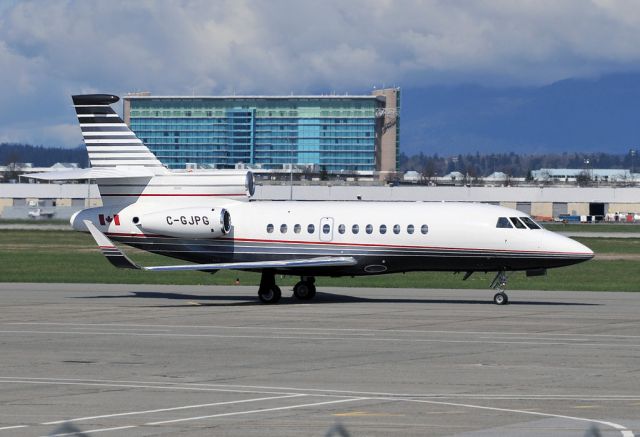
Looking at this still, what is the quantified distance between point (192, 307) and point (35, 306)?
461 centimetres

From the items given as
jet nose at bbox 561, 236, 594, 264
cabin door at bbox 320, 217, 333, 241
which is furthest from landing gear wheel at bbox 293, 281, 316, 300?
jet nose at bbox 561, 236, 594, 264

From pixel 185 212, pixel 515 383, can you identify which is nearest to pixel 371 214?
pixel 185 212

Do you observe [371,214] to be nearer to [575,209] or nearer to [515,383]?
[515,383]

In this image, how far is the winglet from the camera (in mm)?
35250

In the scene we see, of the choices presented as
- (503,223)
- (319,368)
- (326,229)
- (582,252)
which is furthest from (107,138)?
(319,368)

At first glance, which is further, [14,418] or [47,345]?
A: [47,345]

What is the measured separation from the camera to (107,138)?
38.5 m

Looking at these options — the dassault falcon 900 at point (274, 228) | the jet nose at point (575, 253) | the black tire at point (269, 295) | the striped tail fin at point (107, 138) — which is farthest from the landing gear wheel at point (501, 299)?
the striped tail fin at point (107, 138)

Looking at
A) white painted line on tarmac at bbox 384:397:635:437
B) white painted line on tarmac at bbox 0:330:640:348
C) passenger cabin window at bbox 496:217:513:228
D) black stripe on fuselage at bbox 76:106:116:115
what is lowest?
white painted line on tarmac at bbox 0:330:640:348

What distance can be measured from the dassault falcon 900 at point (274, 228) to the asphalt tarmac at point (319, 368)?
4.48ft

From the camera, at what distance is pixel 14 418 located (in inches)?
641

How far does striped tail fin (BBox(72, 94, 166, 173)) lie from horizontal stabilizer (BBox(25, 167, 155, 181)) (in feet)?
0.63

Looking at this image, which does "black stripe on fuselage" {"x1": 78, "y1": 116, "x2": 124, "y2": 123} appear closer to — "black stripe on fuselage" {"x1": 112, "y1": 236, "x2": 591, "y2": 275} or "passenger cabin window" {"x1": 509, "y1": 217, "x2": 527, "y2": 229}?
"black stripe on fuselage" {"x1": 112, "y1": 236, "x2": 591, "y2": 275}

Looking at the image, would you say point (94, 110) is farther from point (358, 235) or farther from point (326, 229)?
point (358, 235)
